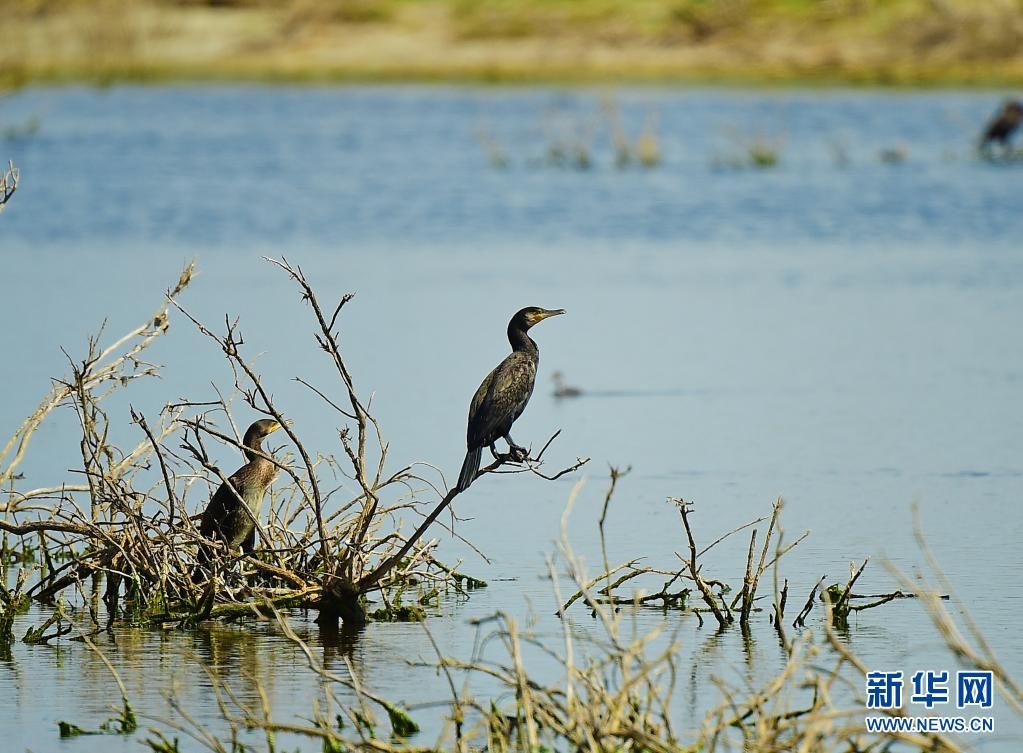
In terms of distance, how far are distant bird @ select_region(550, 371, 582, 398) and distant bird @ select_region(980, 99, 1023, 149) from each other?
15637mm

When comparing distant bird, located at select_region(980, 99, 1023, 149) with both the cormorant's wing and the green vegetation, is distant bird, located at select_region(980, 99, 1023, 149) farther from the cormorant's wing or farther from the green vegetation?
the cormorant's wing

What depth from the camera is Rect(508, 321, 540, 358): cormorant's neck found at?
824 centimetres

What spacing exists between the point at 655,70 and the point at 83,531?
33750mm

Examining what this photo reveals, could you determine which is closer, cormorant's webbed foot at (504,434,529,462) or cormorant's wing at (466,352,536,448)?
cormorant's webbed foot at (504,434,529,462)

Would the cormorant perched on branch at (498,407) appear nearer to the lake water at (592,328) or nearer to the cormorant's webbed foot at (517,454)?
the cormorant's webbed foot at (517,454)

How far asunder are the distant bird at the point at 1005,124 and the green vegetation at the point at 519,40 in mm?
10651

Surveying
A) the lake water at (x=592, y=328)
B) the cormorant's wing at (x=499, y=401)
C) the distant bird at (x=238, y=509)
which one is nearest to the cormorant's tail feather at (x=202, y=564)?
the distant bird at (x=238, y=509)

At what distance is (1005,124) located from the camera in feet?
88.1

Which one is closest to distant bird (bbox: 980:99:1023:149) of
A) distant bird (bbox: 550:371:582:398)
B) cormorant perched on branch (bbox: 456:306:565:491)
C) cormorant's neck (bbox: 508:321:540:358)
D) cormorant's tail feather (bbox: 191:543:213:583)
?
distant bird (bbox: 550:371:582:398)

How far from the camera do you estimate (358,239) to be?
848 inches

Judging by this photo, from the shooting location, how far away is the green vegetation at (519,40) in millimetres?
38969

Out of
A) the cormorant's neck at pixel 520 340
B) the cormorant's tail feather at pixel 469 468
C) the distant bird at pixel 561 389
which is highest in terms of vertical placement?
the distant bird at pixel 561 389

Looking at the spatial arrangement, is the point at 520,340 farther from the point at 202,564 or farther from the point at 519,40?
the point at 519,40

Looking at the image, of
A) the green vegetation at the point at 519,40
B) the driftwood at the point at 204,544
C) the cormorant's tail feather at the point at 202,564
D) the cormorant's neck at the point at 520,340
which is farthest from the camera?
the green vegetation at the point at 519,40
